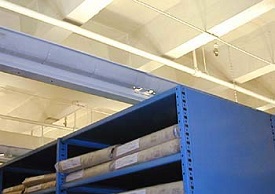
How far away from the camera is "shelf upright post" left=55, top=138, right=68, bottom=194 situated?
2.24 meters

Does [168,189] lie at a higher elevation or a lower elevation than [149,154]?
lower

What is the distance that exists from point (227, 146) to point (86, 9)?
1305 millimetres

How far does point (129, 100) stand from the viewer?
2.67 m

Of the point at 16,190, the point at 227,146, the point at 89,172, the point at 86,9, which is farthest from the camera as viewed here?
the point at 16,190

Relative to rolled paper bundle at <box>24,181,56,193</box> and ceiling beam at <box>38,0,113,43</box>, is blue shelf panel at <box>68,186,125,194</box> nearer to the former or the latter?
rolled paper bundle at <box>24,181,56,193</box>

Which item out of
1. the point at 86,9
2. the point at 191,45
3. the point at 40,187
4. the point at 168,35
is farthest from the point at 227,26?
the point at 40,187

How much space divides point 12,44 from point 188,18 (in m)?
1.34

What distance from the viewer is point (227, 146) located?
170 centimetres

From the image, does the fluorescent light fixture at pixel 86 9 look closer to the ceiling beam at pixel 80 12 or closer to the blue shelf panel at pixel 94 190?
the ceiling beam at pixel 80 12

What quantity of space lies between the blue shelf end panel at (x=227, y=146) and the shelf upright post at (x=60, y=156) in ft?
3.27

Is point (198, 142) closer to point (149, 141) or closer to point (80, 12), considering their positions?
point (149, 141)

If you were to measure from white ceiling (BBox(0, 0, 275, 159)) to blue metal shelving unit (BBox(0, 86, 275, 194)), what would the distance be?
83cm

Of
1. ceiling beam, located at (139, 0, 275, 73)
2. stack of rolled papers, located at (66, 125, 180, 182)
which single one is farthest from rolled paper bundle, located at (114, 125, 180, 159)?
ceiling beam, located at (139, 0, 275, 73)

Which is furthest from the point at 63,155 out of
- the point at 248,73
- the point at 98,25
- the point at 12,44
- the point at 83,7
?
Answer: the point at 248,73
